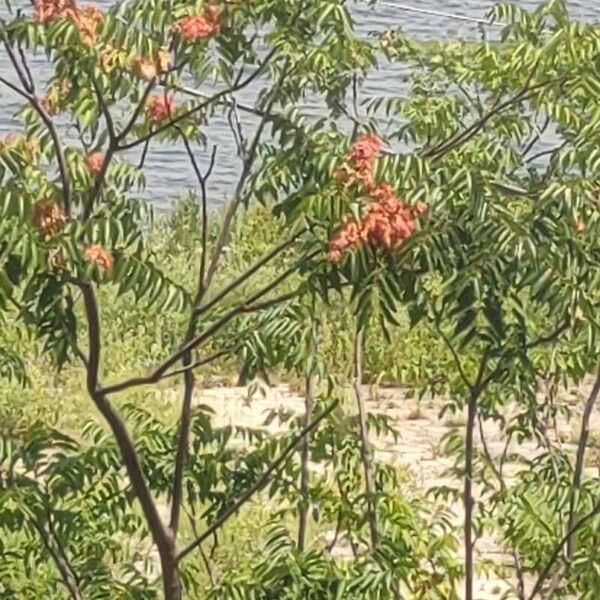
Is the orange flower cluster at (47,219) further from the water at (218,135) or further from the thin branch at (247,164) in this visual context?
the water at (218,135)

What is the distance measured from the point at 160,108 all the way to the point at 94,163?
17cm

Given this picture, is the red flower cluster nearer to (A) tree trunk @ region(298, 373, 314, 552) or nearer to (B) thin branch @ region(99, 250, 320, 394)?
(B) thin branch @ region(99, 250, 320, 394)

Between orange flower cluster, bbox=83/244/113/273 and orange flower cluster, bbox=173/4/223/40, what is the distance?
1.38 feet

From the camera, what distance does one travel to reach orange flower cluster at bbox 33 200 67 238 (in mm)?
3311

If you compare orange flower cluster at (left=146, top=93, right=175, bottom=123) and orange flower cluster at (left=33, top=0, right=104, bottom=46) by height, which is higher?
orange flower cluster at (left=33, top=0, right=104, bottom=46)

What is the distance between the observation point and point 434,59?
4035mm

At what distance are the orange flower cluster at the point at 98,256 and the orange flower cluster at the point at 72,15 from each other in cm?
37

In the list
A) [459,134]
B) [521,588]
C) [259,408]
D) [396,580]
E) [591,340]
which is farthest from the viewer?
[259,408]

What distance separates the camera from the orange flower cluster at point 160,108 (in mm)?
3598

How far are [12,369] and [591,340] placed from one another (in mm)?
1181

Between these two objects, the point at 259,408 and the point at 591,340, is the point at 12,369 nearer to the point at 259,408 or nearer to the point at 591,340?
the point at 591,340

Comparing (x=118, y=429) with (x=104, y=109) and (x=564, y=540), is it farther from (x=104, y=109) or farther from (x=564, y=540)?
(x=564, y=540)

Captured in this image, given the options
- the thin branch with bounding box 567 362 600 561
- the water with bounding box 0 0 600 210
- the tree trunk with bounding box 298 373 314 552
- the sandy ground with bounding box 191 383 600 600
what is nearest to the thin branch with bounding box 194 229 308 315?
the tree trunk with bounding box 298 373 314 552

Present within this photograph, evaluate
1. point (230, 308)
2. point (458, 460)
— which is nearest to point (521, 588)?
point (458, 460)
